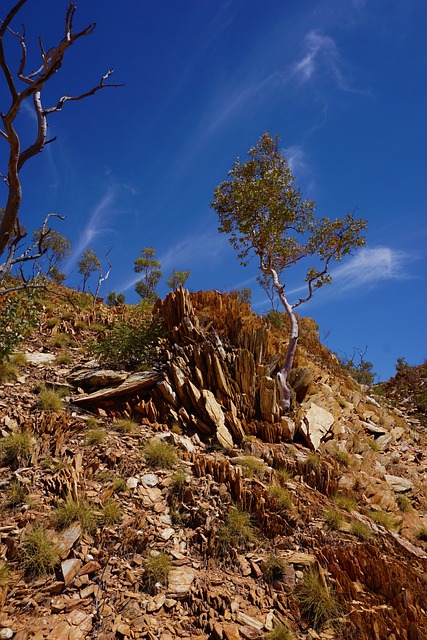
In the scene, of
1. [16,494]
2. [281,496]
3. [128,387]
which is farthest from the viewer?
[128,387]

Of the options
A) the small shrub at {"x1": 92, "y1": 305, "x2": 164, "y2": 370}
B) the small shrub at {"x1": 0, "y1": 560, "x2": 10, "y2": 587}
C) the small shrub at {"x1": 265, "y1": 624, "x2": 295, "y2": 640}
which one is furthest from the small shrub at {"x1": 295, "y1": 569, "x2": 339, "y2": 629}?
the small shrub at {"x1": 92, "y1": 305, "x2": 164, "y2": 370}

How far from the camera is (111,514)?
678cm

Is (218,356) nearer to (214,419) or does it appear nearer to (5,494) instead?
(214,419)

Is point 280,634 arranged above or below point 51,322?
below

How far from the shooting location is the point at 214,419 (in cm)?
1055

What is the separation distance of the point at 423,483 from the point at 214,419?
8.21 meters

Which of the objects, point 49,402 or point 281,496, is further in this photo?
point 49,402

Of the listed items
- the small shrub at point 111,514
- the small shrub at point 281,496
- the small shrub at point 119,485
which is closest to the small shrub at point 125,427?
the small shrub at point 119,485

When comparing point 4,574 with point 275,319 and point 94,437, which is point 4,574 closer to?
point 94,437

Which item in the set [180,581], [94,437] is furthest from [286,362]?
[180,581]

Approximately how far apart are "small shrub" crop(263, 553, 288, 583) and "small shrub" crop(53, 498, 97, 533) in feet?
11.4

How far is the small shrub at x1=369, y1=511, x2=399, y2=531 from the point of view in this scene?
8797 mm

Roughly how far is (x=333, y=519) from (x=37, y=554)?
6.46 metres

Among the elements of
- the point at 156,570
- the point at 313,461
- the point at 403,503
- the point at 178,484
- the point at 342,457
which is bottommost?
the point at 156,570
